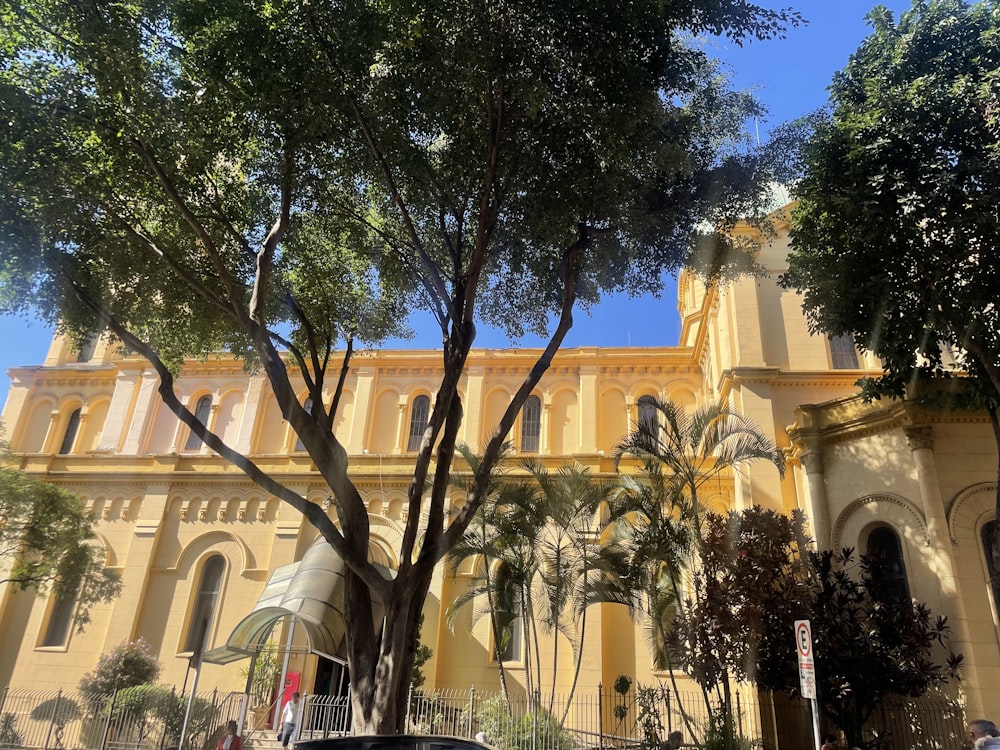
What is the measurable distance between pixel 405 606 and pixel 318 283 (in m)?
6.96

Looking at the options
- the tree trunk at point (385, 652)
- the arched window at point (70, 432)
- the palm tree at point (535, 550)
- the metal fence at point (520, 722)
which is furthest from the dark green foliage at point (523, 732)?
the arched window at point (70, 432)

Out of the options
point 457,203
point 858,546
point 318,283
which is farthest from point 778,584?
point 318,283

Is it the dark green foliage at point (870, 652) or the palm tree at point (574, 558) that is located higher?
the palm tree at point (574, 558)

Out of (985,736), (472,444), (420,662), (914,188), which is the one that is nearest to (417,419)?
(472,444)

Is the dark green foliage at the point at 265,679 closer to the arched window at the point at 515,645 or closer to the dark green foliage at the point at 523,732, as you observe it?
the arched window at the point at 515,645

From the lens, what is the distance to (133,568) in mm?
22422

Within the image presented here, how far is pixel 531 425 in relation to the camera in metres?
25.5

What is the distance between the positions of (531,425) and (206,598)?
1243 centimetres

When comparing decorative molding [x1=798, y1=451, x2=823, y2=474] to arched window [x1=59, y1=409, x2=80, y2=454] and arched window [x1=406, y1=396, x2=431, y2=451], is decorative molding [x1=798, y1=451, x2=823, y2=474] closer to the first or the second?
arched window [x1=406, y1=396, x2=431, y2=451]

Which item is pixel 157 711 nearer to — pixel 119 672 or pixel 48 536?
pixel 119 672

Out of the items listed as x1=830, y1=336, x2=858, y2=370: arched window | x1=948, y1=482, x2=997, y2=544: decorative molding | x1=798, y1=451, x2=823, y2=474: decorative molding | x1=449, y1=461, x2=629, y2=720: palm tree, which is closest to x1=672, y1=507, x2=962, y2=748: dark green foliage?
x1=948, y1=482, x2=997, y2=544: decorative molding

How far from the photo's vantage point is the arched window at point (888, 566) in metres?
13.4

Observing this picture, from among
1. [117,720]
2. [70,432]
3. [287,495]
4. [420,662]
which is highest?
[70,432]

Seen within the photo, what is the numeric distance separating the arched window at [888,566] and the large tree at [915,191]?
10.5 feet
